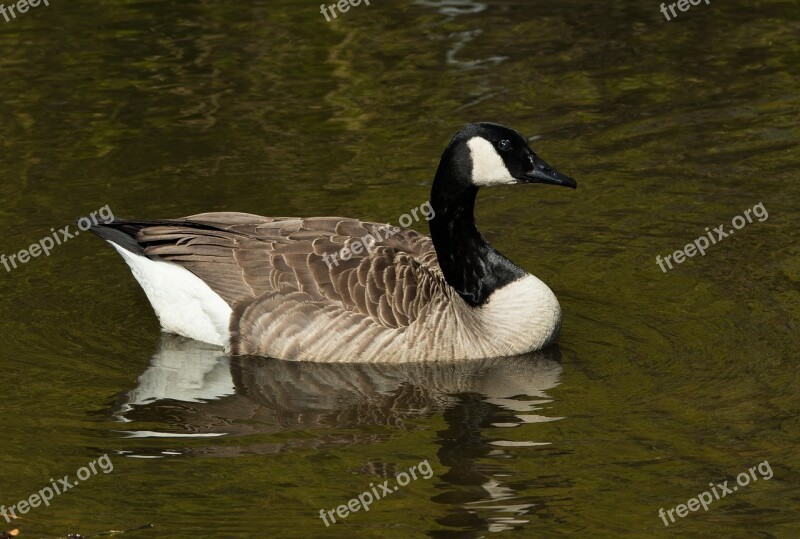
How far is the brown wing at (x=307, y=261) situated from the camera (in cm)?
1101

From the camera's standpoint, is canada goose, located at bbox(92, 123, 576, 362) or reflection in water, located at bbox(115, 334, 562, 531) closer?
reflection in water, located at bbox(115, 334, 562, 531)

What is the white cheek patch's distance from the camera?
1074 cm

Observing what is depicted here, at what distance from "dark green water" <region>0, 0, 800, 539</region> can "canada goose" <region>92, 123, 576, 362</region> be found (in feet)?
0.73

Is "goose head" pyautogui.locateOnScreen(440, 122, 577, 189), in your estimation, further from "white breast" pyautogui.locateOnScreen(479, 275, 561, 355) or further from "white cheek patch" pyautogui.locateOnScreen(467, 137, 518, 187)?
"white breast" pyautogui.locateOnScreen(479, 275, 561, 355)

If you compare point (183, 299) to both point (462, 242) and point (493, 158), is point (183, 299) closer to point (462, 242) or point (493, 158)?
point (462, 242)

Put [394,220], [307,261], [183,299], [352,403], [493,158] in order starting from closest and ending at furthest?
[352,403] < [493,158] < [307,261] < [183,299] < [394,220]

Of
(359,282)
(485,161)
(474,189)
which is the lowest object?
(359,282)

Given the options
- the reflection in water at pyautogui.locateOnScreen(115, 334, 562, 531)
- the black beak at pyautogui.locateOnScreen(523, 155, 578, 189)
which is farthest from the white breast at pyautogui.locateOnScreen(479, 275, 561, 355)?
the black beak at pyautogui.locateOnScreen(523, 155, 578, 189)

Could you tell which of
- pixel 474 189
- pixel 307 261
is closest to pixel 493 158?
pixel 474 189

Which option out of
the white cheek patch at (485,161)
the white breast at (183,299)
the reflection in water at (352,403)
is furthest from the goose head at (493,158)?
the white breast at (183,299)

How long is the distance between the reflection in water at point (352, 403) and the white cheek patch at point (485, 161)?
1491mm

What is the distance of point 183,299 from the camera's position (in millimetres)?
11484

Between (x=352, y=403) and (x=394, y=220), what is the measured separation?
11.0 ft

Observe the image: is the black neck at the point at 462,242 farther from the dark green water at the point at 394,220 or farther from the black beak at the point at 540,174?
the dark green water at the point at 394,220
